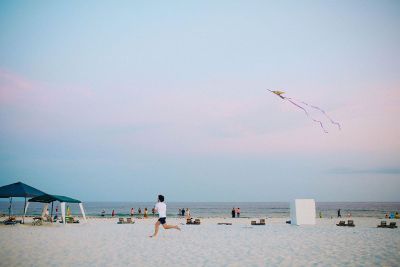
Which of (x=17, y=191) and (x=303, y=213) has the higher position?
(x=17, y=191)

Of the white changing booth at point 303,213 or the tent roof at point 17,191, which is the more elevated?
the tent roof at point 17,191

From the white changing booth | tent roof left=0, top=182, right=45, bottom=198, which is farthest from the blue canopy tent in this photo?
the white changing booth

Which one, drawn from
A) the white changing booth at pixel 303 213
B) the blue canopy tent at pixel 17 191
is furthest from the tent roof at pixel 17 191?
the white changing booth at pixel 303 213

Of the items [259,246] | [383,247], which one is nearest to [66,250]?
[259,246]

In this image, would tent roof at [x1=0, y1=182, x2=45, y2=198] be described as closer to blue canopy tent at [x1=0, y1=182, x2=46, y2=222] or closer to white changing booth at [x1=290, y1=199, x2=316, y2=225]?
blue canopy tent at [x1=0, y1=182, x2=46, y2=222]

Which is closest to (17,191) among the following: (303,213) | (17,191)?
(17,191)

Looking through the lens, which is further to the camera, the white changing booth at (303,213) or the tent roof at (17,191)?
the white changing booth at (303,213)

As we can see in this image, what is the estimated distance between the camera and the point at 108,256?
953cm

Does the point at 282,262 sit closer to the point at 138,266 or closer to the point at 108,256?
the point at 138,266

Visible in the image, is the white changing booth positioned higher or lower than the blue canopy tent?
lower

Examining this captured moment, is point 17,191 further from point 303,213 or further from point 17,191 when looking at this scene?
point 303,213

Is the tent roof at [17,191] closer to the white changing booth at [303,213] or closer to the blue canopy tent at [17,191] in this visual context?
the blue canopy tent at [17,191]

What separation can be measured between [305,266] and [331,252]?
2644 millimetres

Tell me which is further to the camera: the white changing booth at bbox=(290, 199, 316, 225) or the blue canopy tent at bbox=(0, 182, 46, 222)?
the white changing booth at bbox=(290, 199, 316, 225)
